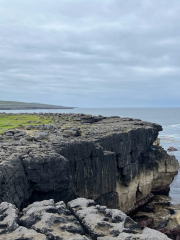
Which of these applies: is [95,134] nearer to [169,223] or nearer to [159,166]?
[169,223]

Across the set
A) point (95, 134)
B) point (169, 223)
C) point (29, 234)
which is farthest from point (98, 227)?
point (169, 223)

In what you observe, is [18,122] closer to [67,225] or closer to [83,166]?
[83,166]

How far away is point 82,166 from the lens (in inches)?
867

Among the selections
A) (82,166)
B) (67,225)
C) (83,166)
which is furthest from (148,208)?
(67,225)

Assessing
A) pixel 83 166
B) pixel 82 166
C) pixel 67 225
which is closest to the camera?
pixel 67 225

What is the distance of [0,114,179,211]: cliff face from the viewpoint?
15.9 m

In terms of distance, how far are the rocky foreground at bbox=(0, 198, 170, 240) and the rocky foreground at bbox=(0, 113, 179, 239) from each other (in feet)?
10.7

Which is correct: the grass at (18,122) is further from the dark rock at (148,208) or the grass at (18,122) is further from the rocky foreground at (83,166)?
the dark rock at (148,208)

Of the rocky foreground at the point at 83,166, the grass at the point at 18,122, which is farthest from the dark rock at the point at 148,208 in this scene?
the grass at the point at 18,122

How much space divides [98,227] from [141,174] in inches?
1077

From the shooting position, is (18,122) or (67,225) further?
(18,122)

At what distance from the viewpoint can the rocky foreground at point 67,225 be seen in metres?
9.12

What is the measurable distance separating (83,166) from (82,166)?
148 mm

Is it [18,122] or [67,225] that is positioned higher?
[18,122]
